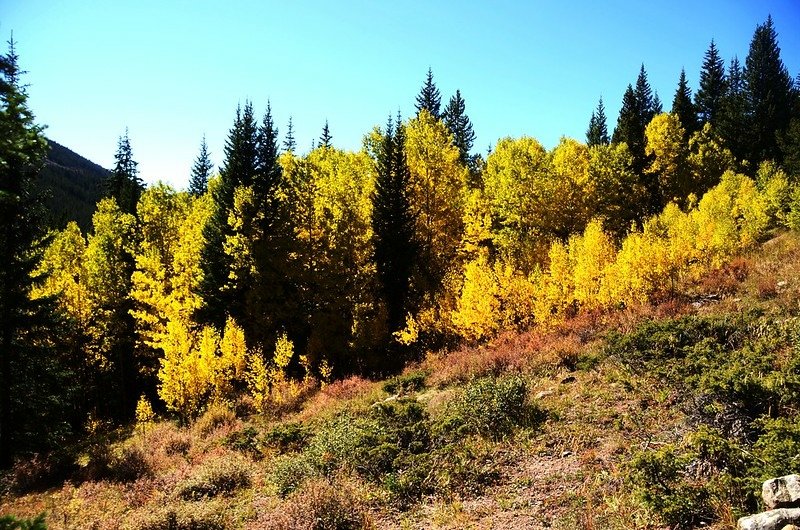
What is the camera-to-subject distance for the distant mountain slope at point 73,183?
398 feet

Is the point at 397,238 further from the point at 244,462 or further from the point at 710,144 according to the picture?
the point at 710,144

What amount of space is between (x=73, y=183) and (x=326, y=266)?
166 m

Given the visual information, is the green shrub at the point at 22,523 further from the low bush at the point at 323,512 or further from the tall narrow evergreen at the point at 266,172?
the tall narrow evergreen at the point at 266,172

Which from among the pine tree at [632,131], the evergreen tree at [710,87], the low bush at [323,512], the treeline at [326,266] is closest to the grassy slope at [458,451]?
the low bush at [323,512]

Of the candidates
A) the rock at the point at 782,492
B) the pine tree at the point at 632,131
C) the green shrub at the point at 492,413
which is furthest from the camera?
the pine tree at the point at 632,131

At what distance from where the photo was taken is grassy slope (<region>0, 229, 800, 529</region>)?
8797 mm

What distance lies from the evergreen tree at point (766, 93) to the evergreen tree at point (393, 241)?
146 ft

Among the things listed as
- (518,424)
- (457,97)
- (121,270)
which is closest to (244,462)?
(518,424)

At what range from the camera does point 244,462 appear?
13.7m

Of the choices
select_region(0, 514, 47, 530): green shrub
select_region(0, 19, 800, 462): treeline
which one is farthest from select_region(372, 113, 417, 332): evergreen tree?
select_region(0, 514, 47, 530): green shrub

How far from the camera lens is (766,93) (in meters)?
61.4

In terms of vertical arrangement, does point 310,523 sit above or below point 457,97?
below

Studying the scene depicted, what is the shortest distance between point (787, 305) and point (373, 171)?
20.7 meters

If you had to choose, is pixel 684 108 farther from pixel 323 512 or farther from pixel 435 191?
pixel 323 512
